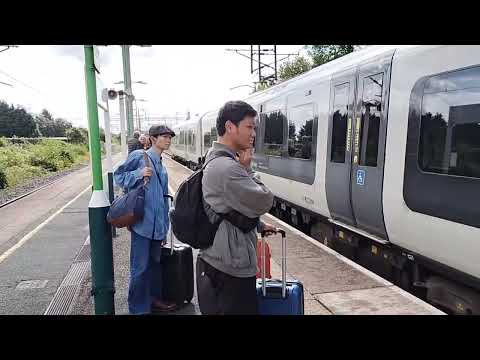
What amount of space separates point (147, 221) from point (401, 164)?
101 inches

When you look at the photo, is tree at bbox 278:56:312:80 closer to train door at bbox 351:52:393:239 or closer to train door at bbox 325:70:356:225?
train door at bbox 325:70:356:225

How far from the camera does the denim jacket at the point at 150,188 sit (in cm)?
367

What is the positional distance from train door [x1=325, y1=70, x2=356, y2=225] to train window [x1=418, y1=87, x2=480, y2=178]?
4.82ft

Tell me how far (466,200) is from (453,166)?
330mm

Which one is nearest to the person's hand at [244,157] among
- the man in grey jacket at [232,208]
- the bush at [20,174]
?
the man in grey jacket at [232,208]

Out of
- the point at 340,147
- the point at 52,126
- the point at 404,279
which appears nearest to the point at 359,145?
the point at 340,147

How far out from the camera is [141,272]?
12.1 ft

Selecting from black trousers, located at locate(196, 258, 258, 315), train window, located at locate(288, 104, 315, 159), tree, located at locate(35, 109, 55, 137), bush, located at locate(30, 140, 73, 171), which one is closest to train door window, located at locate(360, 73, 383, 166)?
train window, located at locate(288, 104, 315, 159)

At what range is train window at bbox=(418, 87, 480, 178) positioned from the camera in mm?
3496

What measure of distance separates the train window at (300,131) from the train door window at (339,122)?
2.65 ft

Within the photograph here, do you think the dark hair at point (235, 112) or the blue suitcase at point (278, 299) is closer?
the dark hair at point (235, 112)

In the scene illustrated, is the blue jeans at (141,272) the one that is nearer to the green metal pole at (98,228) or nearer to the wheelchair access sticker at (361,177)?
the green metal pole at (98,228)

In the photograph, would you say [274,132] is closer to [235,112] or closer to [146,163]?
[146,163]
